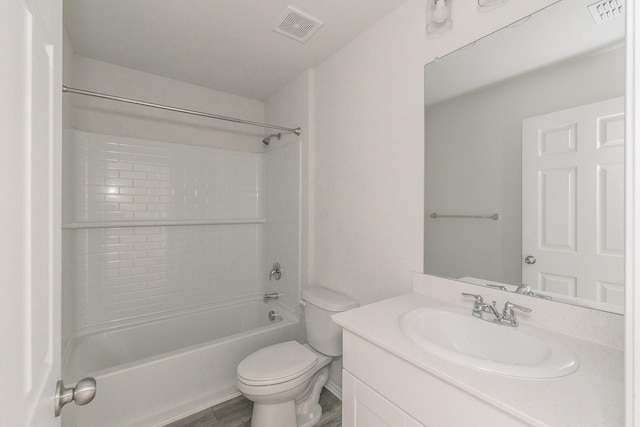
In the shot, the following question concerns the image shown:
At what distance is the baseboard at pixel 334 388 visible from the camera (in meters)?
1.90

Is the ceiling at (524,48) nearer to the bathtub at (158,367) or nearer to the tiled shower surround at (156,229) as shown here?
the tiled shower surround at (156,229)

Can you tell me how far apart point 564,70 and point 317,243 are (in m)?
1.68

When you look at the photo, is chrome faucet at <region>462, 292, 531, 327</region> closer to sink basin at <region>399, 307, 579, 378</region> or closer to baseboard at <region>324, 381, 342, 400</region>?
sink basin at <region>399, 307, 579, 378</region>

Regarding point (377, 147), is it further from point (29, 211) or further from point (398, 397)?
point (29, 211)

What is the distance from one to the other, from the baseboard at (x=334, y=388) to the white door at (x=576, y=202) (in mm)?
1428

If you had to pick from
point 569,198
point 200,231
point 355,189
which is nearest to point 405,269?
point 355,189

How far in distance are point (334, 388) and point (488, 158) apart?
1766 millimetres

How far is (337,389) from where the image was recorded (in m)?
1.92

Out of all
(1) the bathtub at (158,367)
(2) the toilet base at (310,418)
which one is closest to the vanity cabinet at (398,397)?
(2) the toilet base at (310,418)

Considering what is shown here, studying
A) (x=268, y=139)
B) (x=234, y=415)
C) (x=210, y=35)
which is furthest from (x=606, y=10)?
(x=234, y=415)

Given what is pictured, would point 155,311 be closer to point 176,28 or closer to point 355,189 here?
point 355,189

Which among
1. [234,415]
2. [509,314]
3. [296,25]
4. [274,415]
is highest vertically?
[296,25]

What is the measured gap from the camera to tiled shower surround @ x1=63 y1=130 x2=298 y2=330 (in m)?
2.08

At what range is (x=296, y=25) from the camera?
5.54ft
